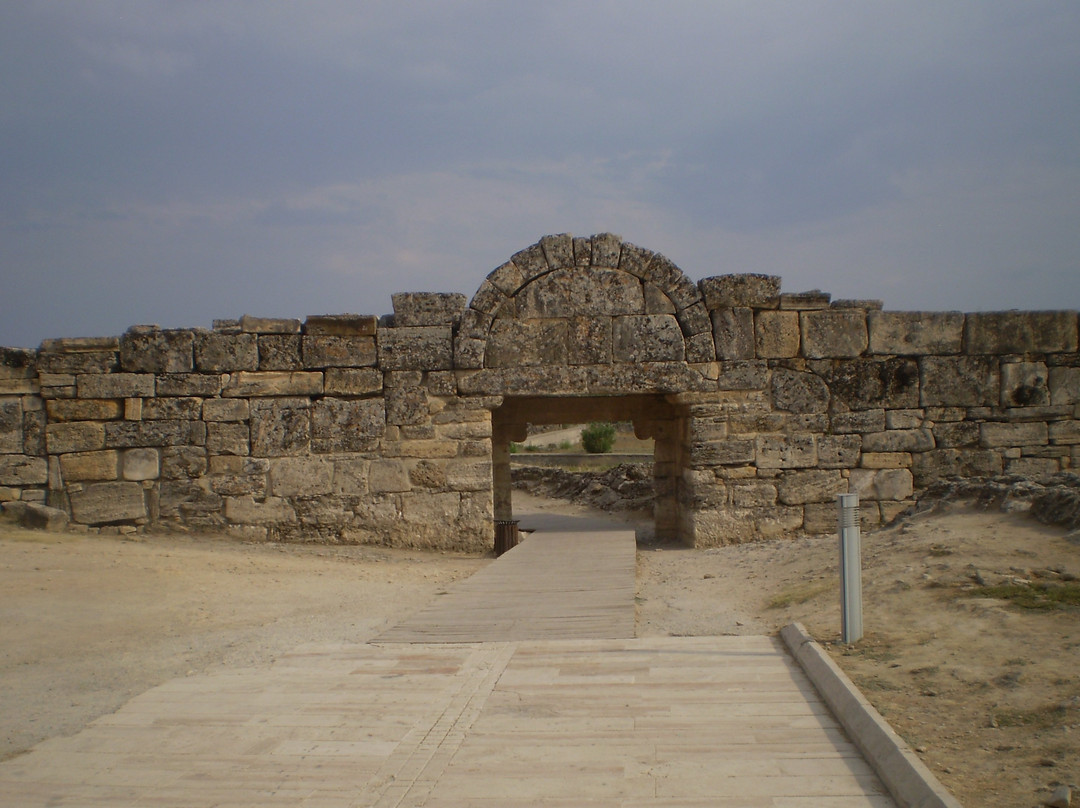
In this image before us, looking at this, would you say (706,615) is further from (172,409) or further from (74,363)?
(74,363)

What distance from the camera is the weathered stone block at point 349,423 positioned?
9000 mm

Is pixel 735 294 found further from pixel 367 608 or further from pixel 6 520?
pixel 6 520

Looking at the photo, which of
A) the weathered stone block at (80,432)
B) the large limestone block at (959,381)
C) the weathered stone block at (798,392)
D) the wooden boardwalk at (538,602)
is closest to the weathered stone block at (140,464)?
the weathered stone block at (80,432)

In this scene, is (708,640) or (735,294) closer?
(708,640)

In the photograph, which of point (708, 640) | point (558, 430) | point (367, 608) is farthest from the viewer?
point (558, 430)

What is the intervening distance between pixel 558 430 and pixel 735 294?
22.3 meters

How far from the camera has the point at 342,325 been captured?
8.99 meters

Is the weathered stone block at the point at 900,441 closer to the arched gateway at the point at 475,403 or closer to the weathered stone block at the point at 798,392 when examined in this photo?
the arched gateway at the point at 475,403

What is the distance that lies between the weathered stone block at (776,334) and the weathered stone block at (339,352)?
13.3ft

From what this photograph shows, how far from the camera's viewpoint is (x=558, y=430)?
31109 mm

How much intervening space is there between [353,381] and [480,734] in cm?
604

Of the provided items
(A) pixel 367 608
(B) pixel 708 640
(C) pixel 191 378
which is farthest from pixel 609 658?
(C) pixel 191 378

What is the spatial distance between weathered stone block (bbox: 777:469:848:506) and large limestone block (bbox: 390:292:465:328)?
3841 mm

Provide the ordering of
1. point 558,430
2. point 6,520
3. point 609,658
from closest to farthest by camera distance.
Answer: point 609,658
point 6,520
point 558,430
